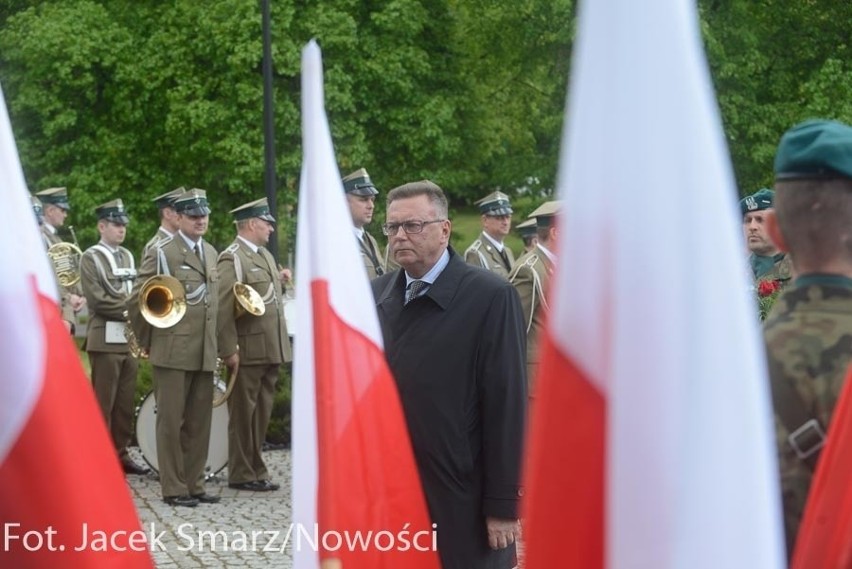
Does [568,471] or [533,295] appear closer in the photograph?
[568,471]

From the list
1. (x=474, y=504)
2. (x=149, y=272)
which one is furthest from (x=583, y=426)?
(x=149, y=272)

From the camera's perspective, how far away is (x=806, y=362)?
287 cm

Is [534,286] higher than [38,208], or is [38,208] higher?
[38,208]

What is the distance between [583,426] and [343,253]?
134cm

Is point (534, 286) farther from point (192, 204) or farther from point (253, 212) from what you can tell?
point (253, 212)

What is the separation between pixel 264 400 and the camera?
42.0 feet

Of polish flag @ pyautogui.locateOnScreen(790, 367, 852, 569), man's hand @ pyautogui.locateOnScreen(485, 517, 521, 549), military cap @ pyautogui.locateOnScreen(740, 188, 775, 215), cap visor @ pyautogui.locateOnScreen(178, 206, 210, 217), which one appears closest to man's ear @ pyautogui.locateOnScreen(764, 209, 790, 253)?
polish flag @ pyautogui.locateOnScreen(790, 367, 852, 569)

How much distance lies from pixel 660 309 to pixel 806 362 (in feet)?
3.02

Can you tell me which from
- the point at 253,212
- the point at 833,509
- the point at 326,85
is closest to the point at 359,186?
the point at 253,212

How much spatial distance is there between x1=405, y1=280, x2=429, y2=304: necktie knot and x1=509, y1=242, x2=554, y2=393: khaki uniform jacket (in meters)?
5.36

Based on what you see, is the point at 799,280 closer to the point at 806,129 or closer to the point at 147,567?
the point at 806,129

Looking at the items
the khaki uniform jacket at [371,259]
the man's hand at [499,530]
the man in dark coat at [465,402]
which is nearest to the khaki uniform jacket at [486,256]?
the khaki uniform jacket at [371,259]

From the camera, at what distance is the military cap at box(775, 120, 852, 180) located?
9.48 ft

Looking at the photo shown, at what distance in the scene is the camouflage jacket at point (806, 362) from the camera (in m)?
2.84
